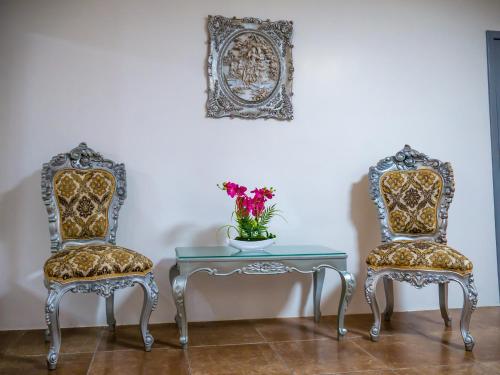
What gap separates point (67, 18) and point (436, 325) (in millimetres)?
3288

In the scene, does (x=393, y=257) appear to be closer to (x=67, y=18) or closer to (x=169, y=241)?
(x=169, y=241)

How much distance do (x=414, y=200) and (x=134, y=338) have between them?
206 centimetres

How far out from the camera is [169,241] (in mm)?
3055

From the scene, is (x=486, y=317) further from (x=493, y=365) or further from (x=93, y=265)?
(x=93, y=265)

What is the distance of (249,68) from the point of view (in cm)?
321

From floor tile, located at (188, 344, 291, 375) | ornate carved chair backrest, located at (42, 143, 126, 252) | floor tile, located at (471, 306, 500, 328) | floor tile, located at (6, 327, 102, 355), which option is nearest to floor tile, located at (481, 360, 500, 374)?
floor tile, located at (471, 306, 500, 328)

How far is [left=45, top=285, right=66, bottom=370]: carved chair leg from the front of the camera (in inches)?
86.4

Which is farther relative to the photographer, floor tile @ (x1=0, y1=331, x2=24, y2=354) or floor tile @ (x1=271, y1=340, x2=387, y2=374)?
floor tile @ (x1=0, y1=331, x2=24, y2=354)

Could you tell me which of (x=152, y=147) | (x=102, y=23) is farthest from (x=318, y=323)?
(x=102, y=23)

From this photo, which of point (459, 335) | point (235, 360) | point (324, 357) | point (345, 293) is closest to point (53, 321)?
point (235, 360)

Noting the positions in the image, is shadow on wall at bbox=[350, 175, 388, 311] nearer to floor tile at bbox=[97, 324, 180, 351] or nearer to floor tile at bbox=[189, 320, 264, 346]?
floor tile at bbox=[189, 320, 264, 346]

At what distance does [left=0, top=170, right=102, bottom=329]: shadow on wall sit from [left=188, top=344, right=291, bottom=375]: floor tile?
98 cm

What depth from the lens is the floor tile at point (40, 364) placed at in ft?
7.09

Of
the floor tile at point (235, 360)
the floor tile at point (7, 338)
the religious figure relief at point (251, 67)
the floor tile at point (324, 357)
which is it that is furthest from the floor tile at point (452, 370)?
the floor tile at point (7, 338)
